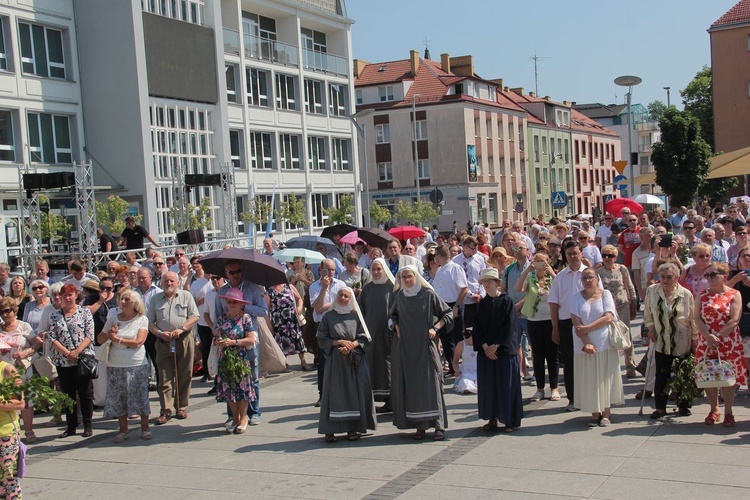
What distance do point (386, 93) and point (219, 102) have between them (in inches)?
1232

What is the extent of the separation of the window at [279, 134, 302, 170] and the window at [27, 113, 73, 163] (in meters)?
12.7

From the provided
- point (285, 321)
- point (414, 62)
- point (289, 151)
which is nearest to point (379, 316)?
point (285, 321)

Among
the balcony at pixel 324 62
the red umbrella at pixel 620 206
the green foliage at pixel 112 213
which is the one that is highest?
the balcony at pixel 324 62

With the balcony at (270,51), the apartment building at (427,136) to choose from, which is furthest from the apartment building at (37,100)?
the apartment building at (427,136)

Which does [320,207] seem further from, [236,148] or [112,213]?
[112,213]

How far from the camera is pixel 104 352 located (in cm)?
1047

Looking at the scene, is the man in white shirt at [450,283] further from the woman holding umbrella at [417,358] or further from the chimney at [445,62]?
the chimney at [445,62]

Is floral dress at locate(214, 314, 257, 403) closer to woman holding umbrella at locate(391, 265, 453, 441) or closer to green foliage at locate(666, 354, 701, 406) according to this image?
woman holding umbrella at locate(391, 265, 453, 441)

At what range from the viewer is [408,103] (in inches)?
2655

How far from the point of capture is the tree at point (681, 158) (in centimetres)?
4331

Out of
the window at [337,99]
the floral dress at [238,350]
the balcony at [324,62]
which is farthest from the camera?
the window at [337,99]

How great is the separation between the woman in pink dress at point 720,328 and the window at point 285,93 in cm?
3575

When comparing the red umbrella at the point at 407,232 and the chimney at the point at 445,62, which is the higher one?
the chimney at the point at 445,62

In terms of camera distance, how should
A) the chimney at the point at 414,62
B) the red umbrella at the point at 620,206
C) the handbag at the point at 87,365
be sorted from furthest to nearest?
the chimney at the point at 414,62 < the red umbrella at the point at 620,206 < the handbag at the point at 87,365
